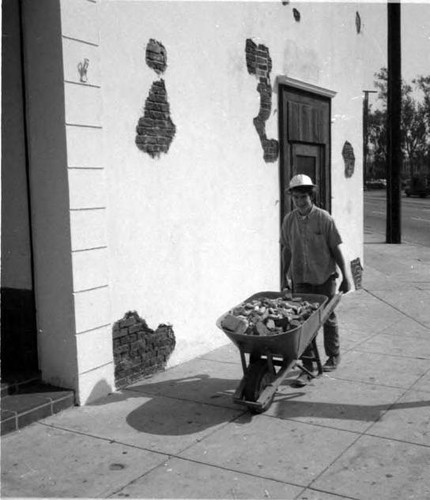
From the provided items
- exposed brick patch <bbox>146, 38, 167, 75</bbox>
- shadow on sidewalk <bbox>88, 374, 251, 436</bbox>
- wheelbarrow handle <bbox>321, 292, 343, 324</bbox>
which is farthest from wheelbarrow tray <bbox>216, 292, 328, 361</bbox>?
exposed brick patch <bbox>146, 38, 167, 75</bbox>

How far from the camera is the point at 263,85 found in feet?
27.2

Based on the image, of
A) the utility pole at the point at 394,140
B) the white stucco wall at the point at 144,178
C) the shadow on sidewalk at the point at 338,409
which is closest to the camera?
the shadow on sidewalk at the point at 338,409

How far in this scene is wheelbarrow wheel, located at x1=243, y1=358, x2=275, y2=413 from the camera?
516 centimetres

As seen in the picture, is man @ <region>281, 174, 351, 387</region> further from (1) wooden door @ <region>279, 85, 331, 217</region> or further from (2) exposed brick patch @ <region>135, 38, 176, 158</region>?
(1) wooden door @ <region>279, 85, 331, 217</region>

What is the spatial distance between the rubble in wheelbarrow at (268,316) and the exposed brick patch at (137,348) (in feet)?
3.92

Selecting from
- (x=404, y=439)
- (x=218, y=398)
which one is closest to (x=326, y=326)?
(x=218, y=398)

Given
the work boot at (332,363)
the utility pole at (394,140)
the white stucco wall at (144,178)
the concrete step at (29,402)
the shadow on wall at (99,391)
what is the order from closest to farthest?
the concrete step at (29,402) < the white stucco wall at (144,178) < the shadow on wall at (99,391) < the work boot at (332,363) < the utility pole at (394,140)

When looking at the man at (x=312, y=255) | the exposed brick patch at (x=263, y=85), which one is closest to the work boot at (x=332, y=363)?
the man at (x=312, y=255)

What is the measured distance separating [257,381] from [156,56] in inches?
132

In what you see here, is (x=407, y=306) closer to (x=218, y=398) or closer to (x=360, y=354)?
(x=360, y=354)

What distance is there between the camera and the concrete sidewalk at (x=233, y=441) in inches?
161

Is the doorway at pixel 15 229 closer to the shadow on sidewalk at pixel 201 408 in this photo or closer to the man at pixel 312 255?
the shadow on sidewalk at pixel 201 408

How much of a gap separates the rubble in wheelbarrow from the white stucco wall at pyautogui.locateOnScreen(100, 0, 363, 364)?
50.2 inches

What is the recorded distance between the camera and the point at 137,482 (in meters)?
4.13
